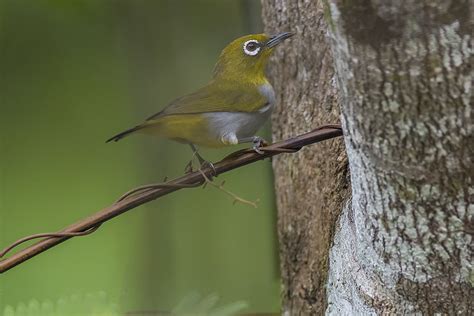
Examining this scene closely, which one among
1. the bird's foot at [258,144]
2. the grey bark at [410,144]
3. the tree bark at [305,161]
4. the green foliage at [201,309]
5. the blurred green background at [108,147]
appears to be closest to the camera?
the grey bark at [410,144]

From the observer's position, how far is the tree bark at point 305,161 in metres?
1.71

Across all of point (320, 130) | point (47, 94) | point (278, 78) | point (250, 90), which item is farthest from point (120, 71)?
point (320, 130)

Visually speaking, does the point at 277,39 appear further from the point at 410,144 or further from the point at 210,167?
the point at 410,144

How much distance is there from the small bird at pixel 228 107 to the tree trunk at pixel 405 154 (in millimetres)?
296

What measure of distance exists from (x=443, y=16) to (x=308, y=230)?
0.94 m

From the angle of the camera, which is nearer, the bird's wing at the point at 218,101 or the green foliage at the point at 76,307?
the green foliage at the point at 76,307

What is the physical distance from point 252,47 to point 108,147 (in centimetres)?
132

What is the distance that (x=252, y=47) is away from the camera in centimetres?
181

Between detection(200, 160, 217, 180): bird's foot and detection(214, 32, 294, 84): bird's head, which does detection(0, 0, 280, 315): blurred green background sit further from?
detection(200, 160, 217, 180): bird's foot

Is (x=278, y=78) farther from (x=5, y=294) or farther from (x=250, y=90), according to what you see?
(x=5, y=294)

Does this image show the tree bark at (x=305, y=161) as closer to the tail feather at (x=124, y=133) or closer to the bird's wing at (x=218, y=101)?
the bird's wing at (x=218, y=101)

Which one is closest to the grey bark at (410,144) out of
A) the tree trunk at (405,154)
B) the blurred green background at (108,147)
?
the tree trunk at (405,154)

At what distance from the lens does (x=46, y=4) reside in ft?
8.02

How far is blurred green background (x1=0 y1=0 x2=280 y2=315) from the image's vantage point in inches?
104
